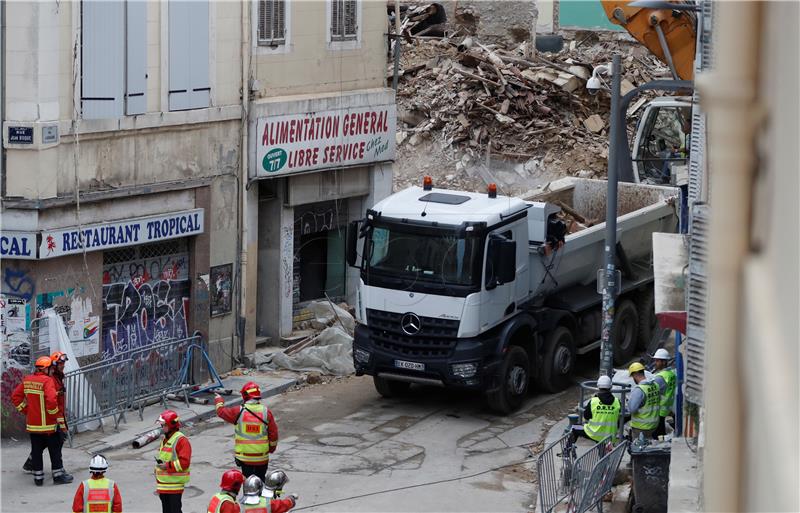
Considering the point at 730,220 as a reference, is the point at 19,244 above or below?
below

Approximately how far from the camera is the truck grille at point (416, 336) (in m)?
17.1

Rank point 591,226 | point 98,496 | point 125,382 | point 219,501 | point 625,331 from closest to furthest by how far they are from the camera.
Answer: point 219,501, point 98,496, point 125,382, point 591,226, point 625,331

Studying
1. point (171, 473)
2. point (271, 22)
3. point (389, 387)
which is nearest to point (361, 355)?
point (389, 387)

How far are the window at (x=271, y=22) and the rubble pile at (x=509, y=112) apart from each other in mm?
11210

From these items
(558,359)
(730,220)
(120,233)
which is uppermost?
(730,220)

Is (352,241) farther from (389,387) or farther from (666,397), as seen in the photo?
(666,397)

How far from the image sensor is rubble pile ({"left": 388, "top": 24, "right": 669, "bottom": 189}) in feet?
105

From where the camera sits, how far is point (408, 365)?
56.5 ft

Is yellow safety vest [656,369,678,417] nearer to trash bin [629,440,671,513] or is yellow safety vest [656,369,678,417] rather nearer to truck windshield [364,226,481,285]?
trash bin [629,440,671,513]

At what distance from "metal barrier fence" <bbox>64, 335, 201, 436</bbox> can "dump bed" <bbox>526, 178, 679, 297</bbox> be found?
5.12 meters

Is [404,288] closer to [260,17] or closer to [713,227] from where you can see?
[260,17]

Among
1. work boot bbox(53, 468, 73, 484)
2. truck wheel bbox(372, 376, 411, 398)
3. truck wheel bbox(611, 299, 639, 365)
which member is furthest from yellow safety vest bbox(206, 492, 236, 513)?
truck wheel bbox(611, 299, 639, 365)

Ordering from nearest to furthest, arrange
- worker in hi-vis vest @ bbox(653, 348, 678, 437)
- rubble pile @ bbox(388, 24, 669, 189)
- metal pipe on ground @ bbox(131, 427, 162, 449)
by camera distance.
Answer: worker in hi-vis vest @ bbox(653, 348, 678, 437) < metal pipe on ground @ bbox(131, 427, 162, 449) < rubble pile @ bbox(388, 24, 669, 189)

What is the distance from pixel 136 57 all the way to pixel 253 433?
6.75 m
